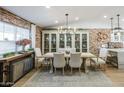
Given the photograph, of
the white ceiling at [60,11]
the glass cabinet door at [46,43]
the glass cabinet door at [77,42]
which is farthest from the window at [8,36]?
the glass cabinet door at [77,42]

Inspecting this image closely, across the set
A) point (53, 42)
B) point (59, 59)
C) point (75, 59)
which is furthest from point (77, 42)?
point (59, 59)

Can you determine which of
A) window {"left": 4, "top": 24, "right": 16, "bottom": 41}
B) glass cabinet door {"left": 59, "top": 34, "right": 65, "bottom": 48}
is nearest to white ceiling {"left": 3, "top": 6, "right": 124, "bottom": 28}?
window {"left": 4, "top": 24, "right": 16, "bottom": 41}

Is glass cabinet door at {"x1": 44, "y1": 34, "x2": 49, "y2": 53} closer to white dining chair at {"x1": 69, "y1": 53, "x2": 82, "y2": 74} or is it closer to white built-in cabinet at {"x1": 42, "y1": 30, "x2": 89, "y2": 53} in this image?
white built-in cabinet at {"x1": 42, "y1": 30, "x2": 89, "y2": 53}

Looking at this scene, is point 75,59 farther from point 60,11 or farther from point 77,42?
point 77,42

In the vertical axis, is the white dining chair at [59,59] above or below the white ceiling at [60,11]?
below

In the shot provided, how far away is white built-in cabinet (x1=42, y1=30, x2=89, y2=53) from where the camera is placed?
10.6 meters

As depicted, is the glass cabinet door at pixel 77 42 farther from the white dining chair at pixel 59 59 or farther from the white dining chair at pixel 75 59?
the white dining chair at pixel 59 59

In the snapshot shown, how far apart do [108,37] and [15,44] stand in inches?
265

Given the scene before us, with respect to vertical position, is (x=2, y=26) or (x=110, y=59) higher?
(x=2, y=26)

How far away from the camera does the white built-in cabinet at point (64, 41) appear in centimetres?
1059
